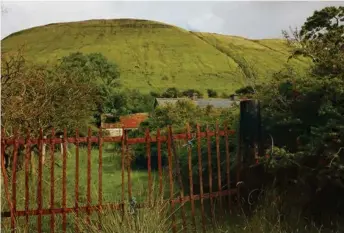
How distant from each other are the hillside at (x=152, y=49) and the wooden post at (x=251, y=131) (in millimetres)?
84991

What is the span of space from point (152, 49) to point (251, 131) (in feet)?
415

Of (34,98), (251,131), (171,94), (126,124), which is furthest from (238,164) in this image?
(171,94)

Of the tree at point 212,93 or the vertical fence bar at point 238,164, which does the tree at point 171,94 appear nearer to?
the tree at point 212,93

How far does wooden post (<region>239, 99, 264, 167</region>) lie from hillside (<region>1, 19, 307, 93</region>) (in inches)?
3346

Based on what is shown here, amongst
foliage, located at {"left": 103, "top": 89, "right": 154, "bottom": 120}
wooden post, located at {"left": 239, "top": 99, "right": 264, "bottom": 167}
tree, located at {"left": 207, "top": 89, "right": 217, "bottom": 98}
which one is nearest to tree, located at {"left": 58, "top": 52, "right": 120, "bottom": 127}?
foliage, located at {"left": 103, "top": 89, "right": 154, "bottom": 120}

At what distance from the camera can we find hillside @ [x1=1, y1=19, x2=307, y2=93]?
343 feet

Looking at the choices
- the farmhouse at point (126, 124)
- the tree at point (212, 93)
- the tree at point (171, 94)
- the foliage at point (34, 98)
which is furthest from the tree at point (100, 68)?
the foliage at point (34, 98)

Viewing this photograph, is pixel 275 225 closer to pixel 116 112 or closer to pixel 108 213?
pixel 108 213

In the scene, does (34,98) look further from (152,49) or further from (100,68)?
(152,49)

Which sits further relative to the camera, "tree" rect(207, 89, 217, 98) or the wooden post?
"tree" rect(207, 89, 217, 98)

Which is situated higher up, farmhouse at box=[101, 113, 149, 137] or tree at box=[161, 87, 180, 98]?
tree at box=[161, 87, 180, 98]

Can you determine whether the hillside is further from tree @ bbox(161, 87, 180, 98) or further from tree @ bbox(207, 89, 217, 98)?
tree @ bbox(161, 87, 180, 98)

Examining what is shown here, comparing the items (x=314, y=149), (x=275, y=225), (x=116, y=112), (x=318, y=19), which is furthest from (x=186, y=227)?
(x=116, y=112)

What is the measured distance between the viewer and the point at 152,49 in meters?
132
